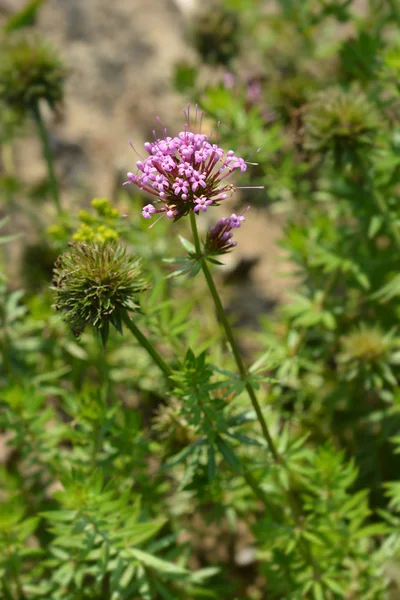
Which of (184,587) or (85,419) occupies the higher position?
(85,419)

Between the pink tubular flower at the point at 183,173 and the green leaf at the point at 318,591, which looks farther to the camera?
the green leaf at the point at 318,591

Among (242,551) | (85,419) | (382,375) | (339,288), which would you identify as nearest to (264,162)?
(339,288)

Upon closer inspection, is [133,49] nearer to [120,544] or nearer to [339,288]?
[339,288]

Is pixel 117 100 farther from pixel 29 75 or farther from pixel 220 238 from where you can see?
pixel 220 238

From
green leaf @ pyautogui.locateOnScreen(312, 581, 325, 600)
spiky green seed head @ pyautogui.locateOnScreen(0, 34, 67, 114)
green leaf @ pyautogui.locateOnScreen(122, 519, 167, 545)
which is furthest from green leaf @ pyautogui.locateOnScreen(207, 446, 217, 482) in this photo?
spiky green seed head @ pyautogui.locateOnScreen(0, 34, 67, 114)

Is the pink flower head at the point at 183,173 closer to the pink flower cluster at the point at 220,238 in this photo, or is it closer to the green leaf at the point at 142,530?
the pink flower cluster at the point at 220,238

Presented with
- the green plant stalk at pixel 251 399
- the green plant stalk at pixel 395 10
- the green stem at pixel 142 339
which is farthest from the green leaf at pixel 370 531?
the green plant stalk at pixel 395 10

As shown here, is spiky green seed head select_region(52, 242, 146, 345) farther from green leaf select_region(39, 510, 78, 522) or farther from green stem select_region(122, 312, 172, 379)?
green leaf select_region(39, 510, 78, 522)

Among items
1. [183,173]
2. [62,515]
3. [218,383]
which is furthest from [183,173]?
[62,515]
